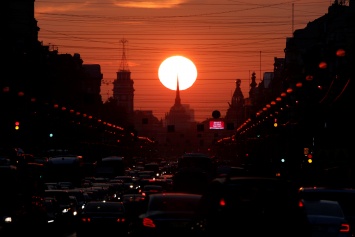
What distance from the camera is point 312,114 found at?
9919 cm

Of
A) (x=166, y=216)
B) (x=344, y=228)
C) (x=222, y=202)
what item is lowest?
(x=344, y=228)

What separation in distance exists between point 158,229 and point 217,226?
20.6 ft

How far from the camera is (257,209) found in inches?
727

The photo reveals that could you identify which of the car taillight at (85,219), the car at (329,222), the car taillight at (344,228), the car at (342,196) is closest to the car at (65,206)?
the car taillight at (85,219)

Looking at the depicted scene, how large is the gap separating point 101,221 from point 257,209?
19567 millimetres

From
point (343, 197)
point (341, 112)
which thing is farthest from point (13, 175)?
point (341, 112)

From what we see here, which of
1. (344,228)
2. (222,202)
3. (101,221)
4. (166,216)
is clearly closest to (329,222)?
(344,228)

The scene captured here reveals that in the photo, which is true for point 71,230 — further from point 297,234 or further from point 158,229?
point 297,234

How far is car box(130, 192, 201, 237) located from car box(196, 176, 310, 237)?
4.39 m

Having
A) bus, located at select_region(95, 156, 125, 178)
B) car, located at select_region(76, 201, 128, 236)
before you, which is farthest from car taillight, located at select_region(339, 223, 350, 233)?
bus, located at select_region(95, 156, 125, 178)

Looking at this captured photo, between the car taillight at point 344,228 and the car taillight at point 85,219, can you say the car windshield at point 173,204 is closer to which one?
the car taillight at point 344,228

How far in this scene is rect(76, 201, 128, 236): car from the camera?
122ft

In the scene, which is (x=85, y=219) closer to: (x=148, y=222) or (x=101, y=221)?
(x=101, y=221)

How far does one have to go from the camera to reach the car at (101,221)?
122ft
